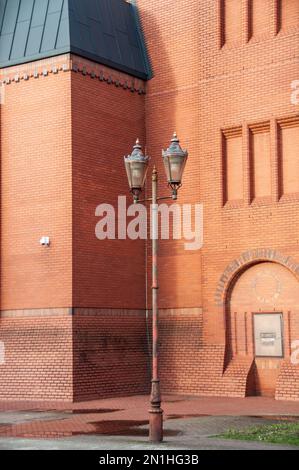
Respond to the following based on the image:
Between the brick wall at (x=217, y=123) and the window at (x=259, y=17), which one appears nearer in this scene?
the brick wall at (x=217, y=123)

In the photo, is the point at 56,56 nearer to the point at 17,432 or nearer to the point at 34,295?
the point at 34,295

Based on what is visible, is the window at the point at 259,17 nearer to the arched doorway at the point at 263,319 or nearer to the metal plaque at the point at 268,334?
the arched doorway at the point at 263,319

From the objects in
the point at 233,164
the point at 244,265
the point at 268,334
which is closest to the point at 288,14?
the point at 233,164

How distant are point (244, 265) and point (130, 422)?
259 inches

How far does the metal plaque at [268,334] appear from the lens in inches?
823

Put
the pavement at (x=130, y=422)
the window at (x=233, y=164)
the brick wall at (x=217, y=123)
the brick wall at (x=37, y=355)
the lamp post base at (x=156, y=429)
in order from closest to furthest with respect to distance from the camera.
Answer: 1. the pavement at (x=130, y=422)
2. the lamp post base at (x=156, y=429)
3. the brick wall at (x=37, y=355)
4. the brick wall at (x=217, y=123)
5. the window at (x=233, y=164)

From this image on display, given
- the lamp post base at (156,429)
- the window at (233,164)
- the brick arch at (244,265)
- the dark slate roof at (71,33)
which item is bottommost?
the lamp post base at (156,429)

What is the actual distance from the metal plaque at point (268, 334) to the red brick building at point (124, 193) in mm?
34

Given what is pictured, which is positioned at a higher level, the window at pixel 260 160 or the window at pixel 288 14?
the window at pixel 288 14

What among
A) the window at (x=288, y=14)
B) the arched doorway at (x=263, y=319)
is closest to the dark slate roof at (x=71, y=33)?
the window at (x=288, y=14)

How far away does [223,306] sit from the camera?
853 inches

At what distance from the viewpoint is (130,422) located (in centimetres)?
1614

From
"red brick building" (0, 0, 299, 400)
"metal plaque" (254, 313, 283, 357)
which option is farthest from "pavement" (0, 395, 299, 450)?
"metal plaque" (254, 313, 283, 357)

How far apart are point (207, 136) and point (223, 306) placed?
175 inches
